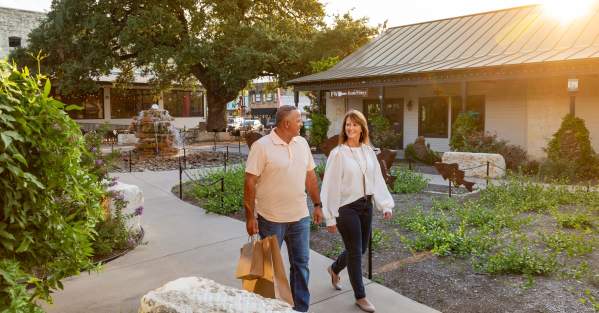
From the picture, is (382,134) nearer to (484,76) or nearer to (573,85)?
(484,76)

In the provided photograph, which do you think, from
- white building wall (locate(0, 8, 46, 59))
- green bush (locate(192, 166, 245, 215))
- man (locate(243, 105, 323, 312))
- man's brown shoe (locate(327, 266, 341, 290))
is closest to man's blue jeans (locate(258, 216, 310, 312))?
man (locate(243, 105, 323, 312))

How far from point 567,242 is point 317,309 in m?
3.67

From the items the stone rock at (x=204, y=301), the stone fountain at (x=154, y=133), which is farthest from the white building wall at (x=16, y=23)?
the stone rock at (x=204, y=301)

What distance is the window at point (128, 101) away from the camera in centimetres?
3906

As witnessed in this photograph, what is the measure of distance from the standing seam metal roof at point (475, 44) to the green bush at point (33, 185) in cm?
1441

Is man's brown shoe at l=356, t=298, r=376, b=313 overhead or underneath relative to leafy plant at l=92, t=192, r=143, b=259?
underneath

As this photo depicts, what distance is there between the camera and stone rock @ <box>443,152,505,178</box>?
535 inches

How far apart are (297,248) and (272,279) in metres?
0.53

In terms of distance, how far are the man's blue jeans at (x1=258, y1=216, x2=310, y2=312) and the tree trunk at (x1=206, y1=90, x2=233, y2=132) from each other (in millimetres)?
28191

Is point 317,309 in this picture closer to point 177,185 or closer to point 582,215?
point 582,215

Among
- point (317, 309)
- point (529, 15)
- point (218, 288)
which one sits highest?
point (529, 15)

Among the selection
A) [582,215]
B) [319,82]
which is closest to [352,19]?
[319,82]

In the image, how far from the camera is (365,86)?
787 inches

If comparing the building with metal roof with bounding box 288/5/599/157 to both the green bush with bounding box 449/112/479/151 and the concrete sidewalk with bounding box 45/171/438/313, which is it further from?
the concrete sidewalk with bounding box 45/171/438/313
